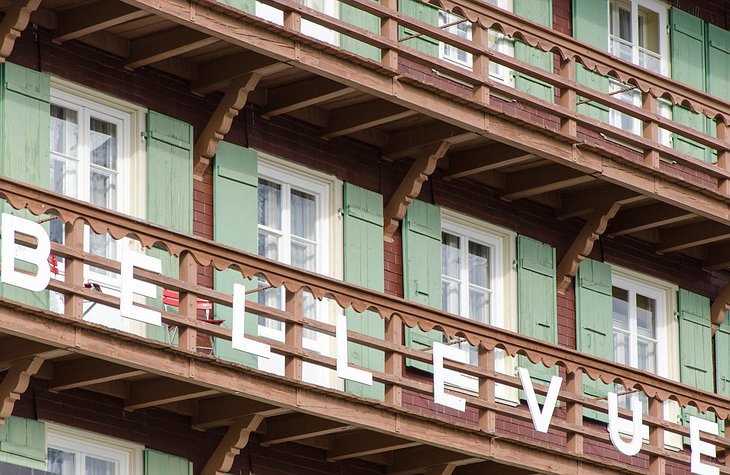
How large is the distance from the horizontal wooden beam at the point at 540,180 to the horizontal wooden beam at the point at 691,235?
2233 mm

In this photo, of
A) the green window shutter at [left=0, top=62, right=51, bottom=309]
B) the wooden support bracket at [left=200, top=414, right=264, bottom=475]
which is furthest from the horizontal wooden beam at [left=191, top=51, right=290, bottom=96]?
the wooden support bracket at [left=200, top=414, right=264, bottom=475]

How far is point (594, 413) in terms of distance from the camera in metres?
30.0

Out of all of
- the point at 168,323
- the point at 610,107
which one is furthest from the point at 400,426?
the point at 610,107

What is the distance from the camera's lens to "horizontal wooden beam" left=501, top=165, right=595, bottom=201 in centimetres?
2964

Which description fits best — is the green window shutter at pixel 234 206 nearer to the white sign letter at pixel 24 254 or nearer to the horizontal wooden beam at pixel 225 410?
the horizontal wooden beam at pixel 225 410

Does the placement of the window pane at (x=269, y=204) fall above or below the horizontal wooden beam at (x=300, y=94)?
below

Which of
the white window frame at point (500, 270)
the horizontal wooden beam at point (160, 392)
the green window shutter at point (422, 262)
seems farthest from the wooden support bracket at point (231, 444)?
the white window frame at point (500, 270)

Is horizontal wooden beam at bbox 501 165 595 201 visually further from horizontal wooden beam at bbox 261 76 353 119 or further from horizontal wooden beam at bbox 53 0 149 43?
horizontal wooden beam at bbox 53 0 149 43

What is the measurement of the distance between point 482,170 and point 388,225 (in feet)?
4.60

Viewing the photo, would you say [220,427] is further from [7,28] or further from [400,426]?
[7,28]

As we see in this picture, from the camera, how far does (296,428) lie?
26.2 m

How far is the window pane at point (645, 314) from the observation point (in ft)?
104

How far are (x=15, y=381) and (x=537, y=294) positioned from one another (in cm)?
814

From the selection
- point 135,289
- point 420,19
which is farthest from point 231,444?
point 420,19
